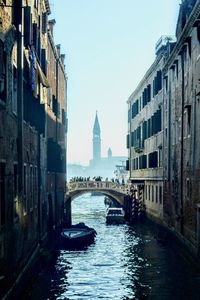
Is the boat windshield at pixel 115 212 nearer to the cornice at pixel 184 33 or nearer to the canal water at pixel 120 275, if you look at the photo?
the canal water at pixel 120 275

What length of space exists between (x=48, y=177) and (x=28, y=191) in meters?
9.50

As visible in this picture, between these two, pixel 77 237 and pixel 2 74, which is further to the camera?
pixel 77 237

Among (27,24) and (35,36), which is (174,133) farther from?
(27,24)

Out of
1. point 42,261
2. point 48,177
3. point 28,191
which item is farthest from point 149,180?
point 28,191

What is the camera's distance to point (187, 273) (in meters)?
22.2

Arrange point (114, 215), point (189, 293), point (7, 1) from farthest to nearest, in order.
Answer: point (114, 215), point (189, 293), point (7, 1)

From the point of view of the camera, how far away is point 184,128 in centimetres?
2773

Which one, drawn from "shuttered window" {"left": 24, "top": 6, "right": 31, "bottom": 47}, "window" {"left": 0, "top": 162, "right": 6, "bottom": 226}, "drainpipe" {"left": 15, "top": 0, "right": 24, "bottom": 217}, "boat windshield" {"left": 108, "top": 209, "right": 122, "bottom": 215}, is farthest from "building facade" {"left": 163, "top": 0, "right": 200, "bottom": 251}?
"boat windshield" {"left": 108, "top": 209, "right": 122, "bottom": 215}

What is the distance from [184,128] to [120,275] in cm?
880

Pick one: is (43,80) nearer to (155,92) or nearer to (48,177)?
(48,177)

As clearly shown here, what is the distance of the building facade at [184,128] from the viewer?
24.0 m

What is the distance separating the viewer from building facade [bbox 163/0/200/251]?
24019 millimetres

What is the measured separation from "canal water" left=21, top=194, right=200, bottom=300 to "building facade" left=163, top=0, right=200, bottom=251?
1.76 metres

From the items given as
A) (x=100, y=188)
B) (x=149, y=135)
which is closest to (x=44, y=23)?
(x=149, y=135)
